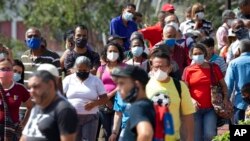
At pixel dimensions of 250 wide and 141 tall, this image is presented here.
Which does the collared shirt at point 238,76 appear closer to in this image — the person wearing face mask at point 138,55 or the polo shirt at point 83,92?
the person wearing face mask at point 138,55

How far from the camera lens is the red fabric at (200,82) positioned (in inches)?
623

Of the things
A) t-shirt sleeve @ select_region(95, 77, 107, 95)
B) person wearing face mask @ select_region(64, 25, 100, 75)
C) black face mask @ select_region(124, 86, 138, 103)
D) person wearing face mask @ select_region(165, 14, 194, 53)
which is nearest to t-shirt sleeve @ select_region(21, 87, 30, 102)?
t-shirt sleeve @ select_region(95, 77, 107, 95)

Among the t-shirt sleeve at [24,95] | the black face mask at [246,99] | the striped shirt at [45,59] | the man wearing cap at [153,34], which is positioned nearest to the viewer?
the t-shirt sleeve at [24,95]

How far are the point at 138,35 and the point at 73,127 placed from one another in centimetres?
629

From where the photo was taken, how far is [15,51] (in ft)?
117

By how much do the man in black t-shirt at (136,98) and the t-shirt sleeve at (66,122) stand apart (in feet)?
1.81

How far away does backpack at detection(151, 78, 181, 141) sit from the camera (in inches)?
480

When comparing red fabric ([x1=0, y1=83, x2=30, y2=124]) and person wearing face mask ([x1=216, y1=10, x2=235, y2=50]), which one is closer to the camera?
red fabric ([x1=0, y1=83, x2=30, y2=124])

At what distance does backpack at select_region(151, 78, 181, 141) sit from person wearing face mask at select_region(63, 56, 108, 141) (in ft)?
10.2

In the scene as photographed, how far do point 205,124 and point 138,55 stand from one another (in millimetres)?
1592

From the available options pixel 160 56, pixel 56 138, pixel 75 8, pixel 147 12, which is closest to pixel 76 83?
pixel 160 56

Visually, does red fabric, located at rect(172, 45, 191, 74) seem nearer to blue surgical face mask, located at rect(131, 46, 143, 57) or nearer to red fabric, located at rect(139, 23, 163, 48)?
blue surgical face mask, located at rect(131, 46, 143, 57)

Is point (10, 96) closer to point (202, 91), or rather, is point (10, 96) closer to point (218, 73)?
point (202, 91)

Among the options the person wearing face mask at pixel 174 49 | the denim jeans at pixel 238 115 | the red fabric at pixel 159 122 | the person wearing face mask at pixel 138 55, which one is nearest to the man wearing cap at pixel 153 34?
the person wearing face mask at pixel 174 49
